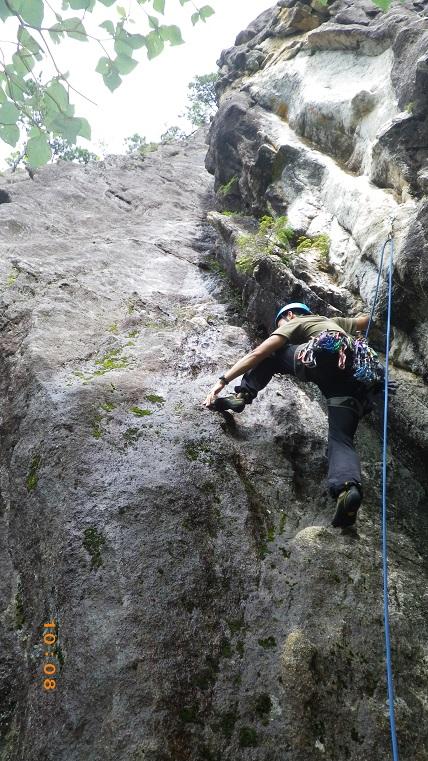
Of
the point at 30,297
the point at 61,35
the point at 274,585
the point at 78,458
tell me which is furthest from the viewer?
the point at 30,297

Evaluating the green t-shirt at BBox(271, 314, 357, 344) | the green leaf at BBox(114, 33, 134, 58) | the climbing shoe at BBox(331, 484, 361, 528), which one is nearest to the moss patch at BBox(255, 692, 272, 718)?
the climbing shoe at BBox(331, 484, 361, 528)

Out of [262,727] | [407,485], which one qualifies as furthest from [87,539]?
[407,485]

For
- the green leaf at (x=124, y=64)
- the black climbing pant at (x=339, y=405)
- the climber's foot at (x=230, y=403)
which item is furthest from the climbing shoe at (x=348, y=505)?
the green leaf at (x=124, y=64)

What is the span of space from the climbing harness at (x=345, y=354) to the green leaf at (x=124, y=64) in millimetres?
3143

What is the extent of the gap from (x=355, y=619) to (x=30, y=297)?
6.86 metres

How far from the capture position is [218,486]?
18.5 feet

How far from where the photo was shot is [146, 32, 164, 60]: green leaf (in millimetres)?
3369

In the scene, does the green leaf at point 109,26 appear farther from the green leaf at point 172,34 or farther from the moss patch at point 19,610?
the moss patch at point 19,610

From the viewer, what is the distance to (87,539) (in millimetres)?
4898

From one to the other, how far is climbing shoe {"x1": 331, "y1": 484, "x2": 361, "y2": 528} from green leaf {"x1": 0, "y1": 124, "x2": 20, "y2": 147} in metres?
3.84

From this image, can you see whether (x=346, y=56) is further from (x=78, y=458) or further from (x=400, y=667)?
(x=400, y=667)

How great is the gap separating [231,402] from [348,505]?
2031 mm

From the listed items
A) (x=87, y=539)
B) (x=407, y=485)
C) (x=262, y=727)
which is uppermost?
(x=407, y=485)

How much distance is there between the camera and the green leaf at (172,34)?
335 centimetres
